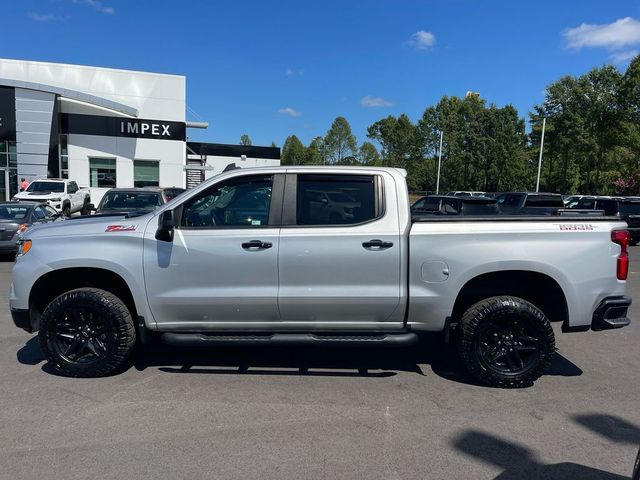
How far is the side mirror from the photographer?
166 inches

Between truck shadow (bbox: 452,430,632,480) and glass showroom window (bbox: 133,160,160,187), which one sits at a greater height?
glass showroom window (bbox: 133,160,160,187)

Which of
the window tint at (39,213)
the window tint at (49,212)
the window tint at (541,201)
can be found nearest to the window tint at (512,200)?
the window tint at (541,201)

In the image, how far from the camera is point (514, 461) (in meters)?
3.23

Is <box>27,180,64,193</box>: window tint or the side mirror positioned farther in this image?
<box>27,180,64,193</box>: window tint

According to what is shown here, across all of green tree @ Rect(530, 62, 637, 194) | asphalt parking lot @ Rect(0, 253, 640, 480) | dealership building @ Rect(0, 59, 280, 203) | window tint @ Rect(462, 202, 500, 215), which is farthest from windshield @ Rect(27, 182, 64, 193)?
green tree @ Rect(530, 62, 637, 194)

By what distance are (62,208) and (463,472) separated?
21.4 meters

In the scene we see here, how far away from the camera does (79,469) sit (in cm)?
304

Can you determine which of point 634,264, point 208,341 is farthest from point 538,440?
point 634,264

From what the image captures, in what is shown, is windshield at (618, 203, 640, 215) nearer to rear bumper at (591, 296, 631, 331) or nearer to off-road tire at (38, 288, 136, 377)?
rear bumper at (591, 296, 631, 331)

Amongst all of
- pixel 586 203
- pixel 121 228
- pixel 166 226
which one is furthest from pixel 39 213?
pixel 586 203

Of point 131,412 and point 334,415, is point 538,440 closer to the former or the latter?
point 334,415

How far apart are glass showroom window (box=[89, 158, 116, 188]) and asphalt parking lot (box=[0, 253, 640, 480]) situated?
25.5 m

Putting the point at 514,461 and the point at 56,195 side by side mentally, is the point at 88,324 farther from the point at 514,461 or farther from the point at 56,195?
the point at 56,195

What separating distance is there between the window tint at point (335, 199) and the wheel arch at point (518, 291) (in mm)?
1180
